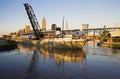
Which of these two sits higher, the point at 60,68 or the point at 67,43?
the point at 67,43

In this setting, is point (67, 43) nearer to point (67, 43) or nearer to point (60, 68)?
point (67, 43)

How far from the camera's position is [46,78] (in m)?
16.2

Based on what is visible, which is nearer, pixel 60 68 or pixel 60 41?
pixel 60 68

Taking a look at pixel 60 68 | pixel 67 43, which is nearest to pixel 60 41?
pixel 67 43

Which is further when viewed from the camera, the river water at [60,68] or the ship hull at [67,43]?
the ship hull at [67,43]

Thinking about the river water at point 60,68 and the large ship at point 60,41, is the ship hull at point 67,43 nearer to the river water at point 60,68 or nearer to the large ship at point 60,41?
the large ship at point 60,41

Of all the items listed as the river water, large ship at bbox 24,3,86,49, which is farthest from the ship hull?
the river water

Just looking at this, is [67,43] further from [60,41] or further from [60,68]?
[60,68]

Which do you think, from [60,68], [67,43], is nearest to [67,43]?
[67,43]

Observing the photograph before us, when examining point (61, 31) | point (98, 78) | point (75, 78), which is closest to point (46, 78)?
point (75, 78)

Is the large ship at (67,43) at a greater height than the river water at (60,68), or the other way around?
the large ship at (67,43)

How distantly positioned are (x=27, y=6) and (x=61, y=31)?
55.7 feet

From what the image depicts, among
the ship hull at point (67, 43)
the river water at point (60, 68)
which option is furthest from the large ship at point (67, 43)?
the river water at point (60, 68)

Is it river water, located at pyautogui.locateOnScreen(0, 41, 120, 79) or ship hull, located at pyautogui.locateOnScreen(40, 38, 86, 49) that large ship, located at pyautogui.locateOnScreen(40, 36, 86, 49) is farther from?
river water, located at pyautogui.locateOnScreen(0, 41, 120, 79)
